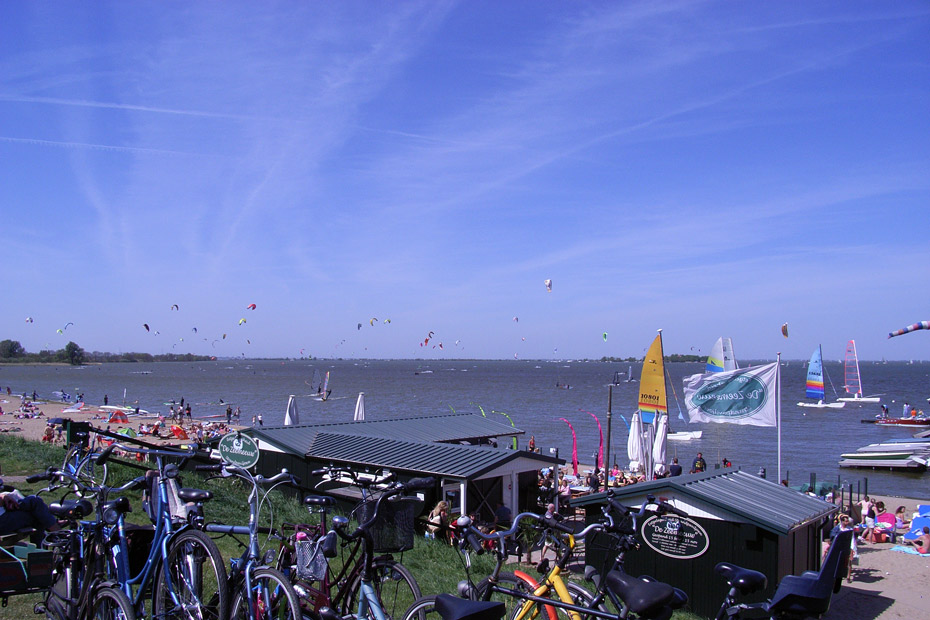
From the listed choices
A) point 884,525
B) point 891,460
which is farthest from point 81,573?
point 891,460

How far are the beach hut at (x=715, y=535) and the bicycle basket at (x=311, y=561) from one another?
625 centimetres

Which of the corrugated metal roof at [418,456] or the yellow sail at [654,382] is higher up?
the yellow sail at [654,382]

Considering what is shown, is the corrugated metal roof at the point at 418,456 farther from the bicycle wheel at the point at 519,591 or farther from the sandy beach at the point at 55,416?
the sandy beach at the point at 55,416

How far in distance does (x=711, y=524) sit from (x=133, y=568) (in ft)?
26.8

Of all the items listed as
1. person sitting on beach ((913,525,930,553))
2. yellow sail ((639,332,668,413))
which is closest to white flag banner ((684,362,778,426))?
yellow sail ((639,332,668,413))

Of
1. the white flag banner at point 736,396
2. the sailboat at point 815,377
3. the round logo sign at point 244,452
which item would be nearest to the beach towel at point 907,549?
the white flag banner at point 736,396

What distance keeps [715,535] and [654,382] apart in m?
10.6

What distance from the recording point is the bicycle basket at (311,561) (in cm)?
421

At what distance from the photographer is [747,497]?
35.3 feet

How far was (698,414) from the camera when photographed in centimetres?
1639

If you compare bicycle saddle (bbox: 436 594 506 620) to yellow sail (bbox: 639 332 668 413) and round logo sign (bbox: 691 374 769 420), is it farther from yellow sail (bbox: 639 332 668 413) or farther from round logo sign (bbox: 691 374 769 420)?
yellow sail (bbox: 639 332 668 413)

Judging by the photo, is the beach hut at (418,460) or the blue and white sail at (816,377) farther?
the blue and white sail at (816,377)

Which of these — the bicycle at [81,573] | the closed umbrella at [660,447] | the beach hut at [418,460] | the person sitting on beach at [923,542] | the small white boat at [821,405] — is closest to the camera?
the bicycle at [81,573]

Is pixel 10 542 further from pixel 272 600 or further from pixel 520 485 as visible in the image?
pixel 520 485
